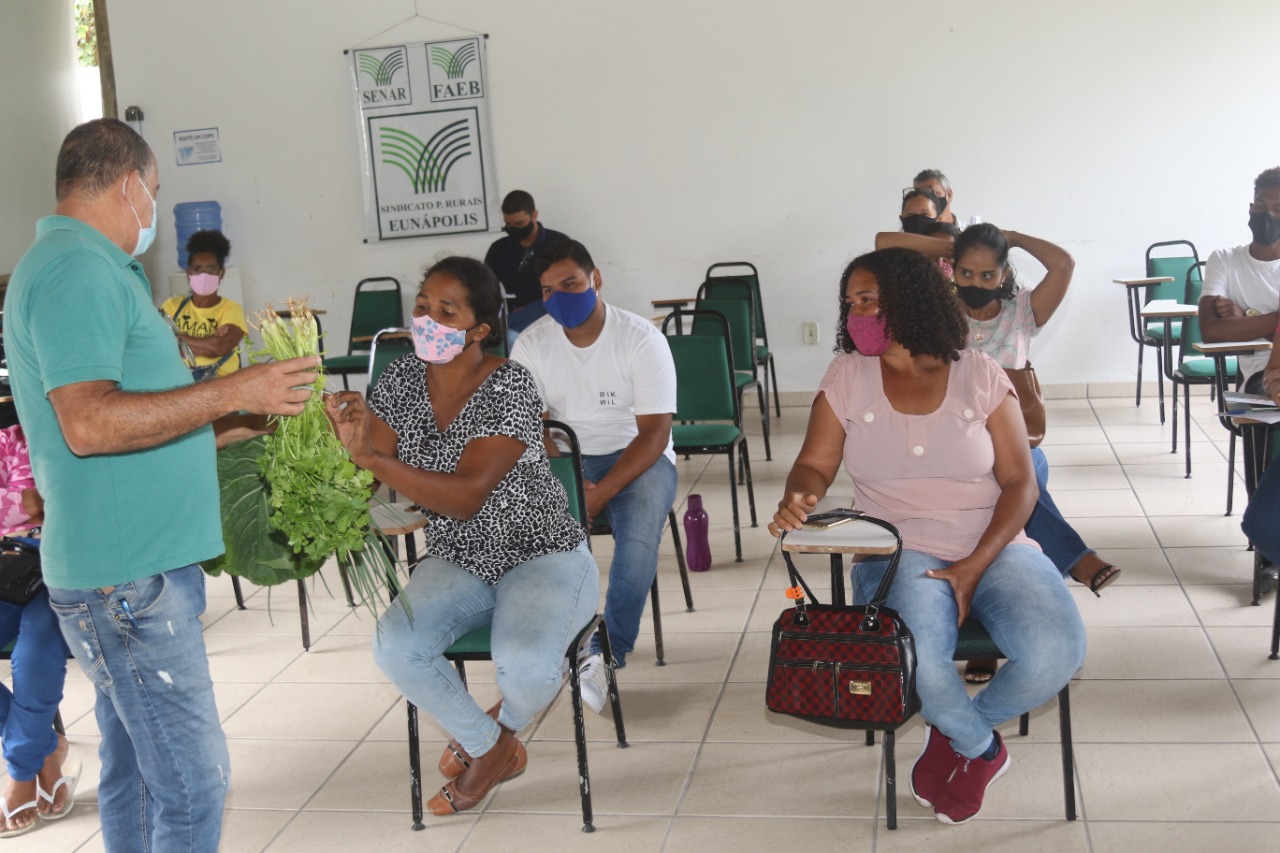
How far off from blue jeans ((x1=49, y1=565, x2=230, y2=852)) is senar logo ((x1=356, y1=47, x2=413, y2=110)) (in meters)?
6.46

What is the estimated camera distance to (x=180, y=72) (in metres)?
8.27

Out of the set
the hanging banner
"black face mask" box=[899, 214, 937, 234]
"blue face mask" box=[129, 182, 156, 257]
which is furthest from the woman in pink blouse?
the hanging banner

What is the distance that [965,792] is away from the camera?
2.62m

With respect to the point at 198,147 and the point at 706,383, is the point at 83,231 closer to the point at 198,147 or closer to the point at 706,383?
the point at 706,383

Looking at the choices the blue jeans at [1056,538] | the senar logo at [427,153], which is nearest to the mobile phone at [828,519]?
the blue jeans at [1056,538]

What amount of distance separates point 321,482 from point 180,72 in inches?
277

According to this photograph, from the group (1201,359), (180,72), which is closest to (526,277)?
(180,72)

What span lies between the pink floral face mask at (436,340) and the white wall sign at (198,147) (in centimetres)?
619

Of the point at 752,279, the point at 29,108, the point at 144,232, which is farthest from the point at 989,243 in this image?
the point at 29,108

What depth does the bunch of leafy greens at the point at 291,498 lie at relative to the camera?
2.20 metres

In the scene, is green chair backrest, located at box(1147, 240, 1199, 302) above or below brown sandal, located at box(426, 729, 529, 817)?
above

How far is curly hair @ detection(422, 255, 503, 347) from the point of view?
2895 millimetres

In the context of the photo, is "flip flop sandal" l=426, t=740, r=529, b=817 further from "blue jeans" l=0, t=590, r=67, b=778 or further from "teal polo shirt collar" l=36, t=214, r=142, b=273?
"teal polo shirt collar" l=36, t=214, r=142, b=273

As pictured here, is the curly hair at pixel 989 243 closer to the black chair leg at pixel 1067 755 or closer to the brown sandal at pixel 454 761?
the black chair leg at pixel 1067 755
